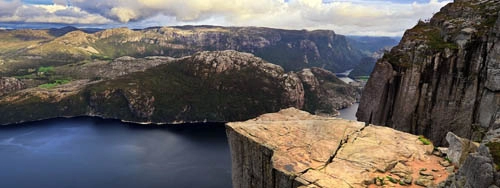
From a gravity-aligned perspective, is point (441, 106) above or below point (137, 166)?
above

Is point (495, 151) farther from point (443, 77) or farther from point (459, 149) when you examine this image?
point (443, 77)

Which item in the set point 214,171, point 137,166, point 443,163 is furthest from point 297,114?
point 137,166

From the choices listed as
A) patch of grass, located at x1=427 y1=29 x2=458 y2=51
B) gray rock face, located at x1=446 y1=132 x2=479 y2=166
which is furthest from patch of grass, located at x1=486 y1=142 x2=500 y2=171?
patch of grass, located at x1=427 y1=29 x2=458 y2=51

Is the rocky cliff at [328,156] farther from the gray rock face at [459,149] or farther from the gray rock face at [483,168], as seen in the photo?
the gray rock face at [483,168]

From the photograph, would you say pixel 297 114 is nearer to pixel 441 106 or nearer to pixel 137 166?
pixel 441 106

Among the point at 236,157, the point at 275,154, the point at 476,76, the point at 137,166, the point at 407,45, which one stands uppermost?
the point at 407,45

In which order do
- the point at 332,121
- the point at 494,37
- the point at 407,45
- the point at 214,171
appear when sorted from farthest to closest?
1. the point at 214,171
2. the point at 407,45
3. the point at 494,37
4. the point at 332,121

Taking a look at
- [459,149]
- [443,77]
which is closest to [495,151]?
[459,149]
